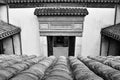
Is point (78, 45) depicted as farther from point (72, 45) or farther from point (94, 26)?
point (94, 26)

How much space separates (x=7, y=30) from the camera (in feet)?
20.1

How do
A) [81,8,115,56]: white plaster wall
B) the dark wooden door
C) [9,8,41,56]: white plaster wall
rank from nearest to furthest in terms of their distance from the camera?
1. [81,8,115,56]: white plaster wall
2. [9,8,41,56]: white plaster wall
3. the dark wooden door

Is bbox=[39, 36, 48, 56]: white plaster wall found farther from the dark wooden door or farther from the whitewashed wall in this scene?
the dark wooden door

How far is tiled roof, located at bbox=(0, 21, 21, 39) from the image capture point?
546 centimetres

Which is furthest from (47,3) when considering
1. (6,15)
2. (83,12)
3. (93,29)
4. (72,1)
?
(93,29)

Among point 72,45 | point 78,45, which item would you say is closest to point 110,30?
point 78,45

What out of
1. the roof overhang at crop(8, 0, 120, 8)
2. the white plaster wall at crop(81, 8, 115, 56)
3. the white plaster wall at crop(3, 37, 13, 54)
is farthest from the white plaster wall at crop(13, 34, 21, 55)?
the white plaster wall at crop(81, 8, 115, 56)

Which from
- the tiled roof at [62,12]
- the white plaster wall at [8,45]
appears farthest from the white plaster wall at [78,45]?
the white plaster wall at [8,45]

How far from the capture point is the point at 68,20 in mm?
6840

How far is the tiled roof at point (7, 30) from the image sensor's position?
5455 millimetres

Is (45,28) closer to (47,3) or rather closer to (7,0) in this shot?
(47,3)

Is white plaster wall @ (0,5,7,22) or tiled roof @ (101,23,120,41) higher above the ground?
white plaster wall @ (0,5,7,22)

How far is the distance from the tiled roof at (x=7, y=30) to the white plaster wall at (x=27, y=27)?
1.39ft

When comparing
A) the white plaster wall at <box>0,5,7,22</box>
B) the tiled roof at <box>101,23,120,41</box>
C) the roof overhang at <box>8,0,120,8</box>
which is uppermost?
the roof overhang at <box>8,0,120,8</box>
